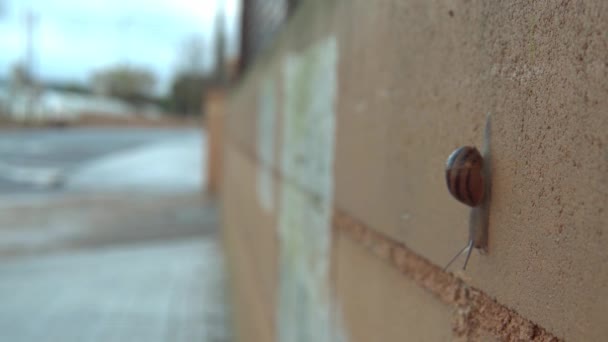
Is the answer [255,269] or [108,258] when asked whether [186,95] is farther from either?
[255,269]

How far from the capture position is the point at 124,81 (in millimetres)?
72812

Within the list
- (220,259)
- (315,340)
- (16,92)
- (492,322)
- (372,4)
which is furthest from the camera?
(16,92)

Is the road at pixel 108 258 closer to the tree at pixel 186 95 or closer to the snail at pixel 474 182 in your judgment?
the snail at pixel 474 182

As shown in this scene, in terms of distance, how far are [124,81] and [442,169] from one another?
75.7 meters

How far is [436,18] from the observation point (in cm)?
93

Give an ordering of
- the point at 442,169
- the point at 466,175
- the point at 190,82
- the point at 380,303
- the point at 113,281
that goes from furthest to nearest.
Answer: the point at 190,82, the point at 113,281, the point at 380,303, the point at 442,169, the point at 466,175

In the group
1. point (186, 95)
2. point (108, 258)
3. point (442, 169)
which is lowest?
point (108, 258)

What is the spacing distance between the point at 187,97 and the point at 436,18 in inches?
2611

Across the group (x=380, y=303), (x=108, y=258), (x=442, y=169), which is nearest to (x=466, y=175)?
(x=442, y=169)

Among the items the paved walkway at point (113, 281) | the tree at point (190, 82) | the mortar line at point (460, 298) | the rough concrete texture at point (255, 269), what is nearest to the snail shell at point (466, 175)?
the mortar line at point (460, 298)

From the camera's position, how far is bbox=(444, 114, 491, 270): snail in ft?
2.48

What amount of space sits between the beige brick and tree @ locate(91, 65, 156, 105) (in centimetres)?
7477

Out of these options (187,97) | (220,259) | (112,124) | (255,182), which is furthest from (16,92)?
(255,182)

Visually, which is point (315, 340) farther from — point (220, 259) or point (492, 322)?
point (220, 259)
